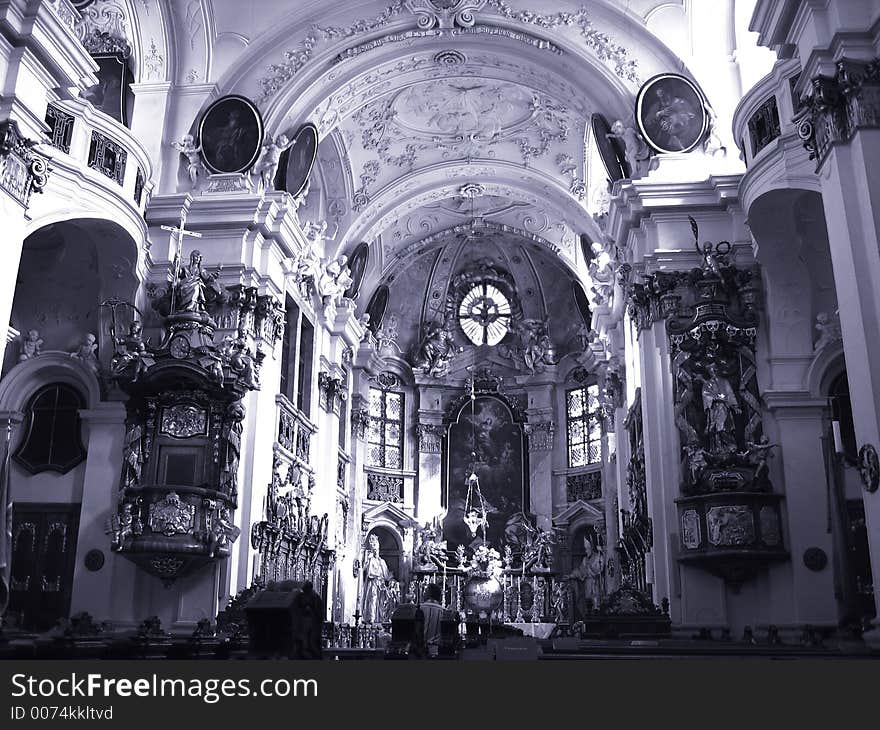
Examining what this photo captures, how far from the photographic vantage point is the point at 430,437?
1146 inches

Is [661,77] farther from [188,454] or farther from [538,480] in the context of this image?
[538,480]

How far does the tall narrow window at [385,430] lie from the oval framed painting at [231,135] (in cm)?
1264

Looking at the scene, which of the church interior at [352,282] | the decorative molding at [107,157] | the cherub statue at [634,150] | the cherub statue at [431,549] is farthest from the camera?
the cherub statue at [431,549]

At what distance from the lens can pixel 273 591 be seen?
21.4 ft

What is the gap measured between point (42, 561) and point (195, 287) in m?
5.38

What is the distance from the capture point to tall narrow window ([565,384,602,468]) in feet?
90.6

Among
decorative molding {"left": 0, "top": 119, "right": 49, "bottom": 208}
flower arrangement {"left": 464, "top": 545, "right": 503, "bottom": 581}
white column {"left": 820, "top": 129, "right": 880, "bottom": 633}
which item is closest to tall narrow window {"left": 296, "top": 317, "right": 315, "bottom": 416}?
flower arrangement {"left": 464, "top": 545, "right": 503, "bottom": 581}

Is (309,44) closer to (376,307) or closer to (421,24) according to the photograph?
(421,24)

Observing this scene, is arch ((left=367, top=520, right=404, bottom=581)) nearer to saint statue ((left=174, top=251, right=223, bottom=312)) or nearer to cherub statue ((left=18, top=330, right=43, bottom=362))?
saint statue ((left=174, top=251, right=223, bottom=312))

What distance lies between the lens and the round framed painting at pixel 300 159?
18.2 metres

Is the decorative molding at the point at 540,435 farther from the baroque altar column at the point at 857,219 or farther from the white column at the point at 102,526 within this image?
the baroque altar column at the point at 857,219

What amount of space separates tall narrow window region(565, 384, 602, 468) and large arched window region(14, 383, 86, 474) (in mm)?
16484

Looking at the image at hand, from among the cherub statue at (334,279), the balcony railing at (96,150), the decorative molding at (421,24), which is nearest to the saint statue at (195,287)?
the balcony railing at (96,150)

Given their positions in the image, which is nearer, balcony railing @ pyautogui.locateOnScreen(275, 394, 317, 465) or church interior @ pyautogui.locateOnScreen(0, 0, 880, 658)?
church interior @ pyautogui.locateOnScreen(0, 0, 880, 658)
